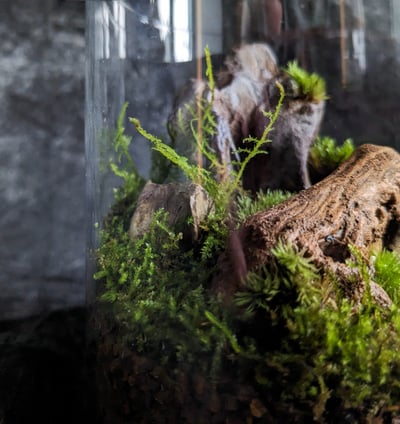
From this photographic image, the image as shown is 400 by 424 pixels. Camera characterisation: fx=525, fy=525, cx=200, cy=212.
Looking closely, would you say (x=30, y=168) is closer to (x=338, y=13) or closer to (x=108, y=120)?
(x=108, y=120)

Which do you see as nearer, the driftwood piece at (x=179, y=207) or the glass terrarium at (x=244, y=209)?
the glass terrarium at (x=244, y=209)

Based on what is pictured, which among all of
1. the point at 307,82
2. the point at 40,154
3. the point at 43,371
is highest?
the point at 307,82

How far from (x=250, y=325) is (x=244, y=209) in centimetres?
16

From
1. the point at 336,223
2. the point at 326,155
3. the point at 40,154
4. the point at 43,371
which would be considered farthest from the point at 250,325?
the point at 40,154

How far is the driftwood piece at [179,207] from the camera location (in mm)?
574

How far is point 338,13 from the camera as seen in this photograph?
0.79 metres

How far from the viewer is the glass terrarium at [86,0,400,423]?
18.3 inches

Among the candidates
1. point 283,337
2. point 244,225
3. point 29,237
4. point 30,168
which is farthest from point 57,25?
point 283,337

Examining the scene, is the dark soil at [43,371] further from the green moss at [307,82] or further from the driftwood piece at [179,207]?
the green moss at [307,82]

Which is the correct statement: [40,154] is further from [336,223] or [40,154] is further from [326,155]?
[336,223]

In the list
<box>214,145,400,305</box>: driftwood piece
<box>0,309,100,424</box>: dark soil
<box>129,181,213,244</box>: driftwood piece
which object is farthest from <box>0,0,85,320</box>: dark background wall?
<box>214,145,400,305</box>: driftwood piece

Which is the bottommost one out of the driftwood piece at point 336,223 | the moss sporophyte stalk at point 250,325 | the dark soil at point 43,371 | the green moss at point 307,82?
the dark soil at point 43,371

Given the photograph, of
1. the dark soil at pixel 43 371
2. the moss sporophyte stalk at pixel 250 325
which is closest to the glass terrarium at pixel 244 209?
the moss sporophyte stalk at pixel 250 325

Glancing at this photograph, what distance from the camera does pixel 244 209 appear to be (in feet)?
1.94
